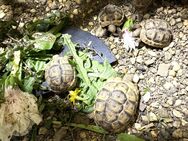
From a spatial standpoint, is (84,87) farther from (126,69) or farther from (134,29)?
(134,29)

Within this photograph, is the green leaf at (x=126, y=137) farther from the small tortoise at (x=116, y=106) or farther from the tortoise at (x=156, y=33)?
the tortoise at (x=156, y=33)

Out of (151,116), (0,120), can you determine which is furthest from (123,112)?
(0,120)

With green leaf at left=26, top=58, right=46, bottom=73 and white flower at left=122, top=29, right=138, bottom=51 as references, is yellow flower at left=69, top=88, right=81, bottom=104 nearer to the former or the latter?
green leaf at left=26, top=58, right=46, bottom=73

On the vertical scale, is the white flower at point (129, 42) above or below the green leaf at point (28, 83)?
above

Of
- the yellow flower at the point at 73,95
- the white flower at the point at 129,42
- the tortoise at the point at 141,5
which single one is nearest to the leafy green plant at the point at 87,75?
the yellow flower at the point at 73,95

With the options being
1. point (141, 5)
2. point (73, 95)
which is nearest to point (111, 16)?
point (141, 5)

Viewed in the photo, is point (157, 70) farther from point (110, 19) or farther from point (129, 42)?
point (110, 19)
